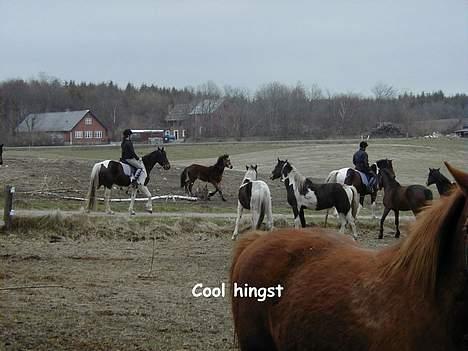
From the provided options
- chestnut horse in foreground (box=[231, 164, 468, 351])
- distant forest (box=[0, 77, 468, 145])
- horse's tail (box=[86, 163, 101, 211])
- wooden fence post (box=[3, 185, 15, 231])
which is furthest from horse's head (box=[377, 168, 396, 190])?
distant forest (box=[0, 77, 468, 145])

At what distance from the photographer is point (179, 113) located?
77.1m

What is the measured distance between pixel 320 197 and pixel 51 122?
41077 mm

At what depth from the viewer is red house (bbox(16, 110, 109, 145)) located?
Result: 48.5 m

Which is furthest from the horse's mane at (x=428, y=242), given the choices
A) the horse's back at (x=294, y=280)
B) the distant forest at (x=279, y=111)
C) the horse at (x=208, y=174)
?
the distant forest at (x=279, y=111)

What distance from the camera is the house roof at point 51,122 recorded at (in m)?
46.3

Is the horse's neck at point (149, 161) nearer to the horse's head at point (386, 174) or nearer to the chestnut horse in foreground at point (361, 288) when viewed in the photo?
the horse's head at point (386, 174)

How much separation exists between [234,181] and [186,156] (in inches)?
704

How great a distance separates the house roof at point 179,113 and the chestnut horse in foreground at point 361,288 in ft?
239

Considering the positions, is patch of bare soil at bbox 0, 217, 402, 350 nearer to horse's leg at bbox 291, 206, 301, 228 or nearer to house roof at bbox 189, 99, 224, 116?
horse's leg at bbox 291, 206, 301, 228

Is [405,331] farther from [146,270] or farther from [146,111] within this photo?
[146,111]

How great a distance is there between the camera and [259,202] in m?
14.5

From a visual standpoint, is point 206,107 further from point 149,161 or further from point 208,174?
point 149,161

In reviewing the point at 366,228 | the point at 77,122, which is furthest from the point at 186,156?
the point at 366,228

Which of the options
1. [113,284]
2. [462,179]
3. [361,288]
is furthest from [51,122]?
[462,179]
